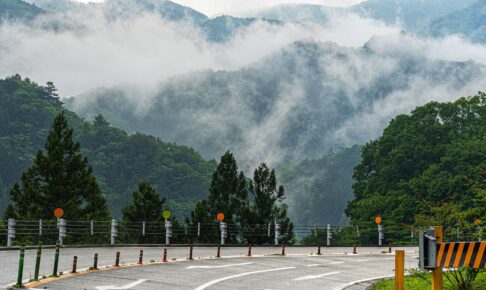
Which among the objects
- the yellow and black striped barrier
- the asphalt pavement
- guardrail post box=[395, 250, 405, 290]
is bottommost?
the asphalt pavement

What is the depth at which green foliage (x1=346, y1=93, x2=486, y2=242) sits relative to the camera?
61.0 m

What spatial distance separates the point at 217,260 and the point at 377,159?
4749 centimetres

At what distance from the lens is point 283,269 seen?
76.7 feet

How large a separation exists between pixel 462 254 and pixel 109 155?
460 ft

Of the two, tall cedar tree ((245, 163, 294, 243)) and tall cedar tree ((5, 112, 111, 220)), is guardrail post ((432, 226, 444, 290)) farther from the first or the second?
tall cedar tree ((245, 163, 294, 243))

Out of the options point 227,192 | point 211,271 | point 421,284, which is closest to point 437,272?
point 421,284

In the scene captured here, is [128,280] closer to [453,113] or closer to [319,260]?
[319,260]

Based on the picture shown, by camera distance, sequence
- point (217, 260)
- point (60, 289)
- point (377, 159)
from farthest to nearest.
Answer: point (377, 159), point (217, 260), point (60, 289)

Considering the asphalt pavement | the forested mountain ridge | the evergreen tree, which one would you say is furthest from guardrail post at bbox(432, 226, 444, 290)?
the forested mountain ridge

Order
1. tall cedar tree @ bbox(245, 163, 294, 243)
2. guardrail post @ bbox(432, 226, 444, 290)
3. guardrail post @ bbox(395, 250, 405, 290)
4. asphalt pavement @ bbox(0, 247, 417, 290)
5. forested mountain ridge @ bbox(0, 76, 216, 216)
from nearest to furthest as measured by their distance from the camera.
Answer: guardrail post @ bbox(432, 226, 444, 290)
guardrail post @ bbox(395, 250, 405, 290)
asphalt pavement @ bbox(0, 247, 417, 290)
tall cedar tree @ bbox(245, 163, 294, 243)
forested mountain ridge @ bbox(0, 76, 216, 216)

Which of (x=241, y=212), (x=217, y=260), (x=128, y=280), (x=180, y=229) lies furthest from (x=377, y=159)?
(x=128, y=280)

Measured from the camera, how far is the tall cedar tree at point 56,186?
42.9 meters

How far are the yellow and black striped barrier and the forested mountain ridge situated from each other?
122 m

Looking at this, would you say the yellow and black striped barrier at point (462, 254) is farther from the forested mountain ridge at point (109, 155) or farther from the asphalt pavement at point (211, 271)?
the forested mountain ridge at point (109, 155)
